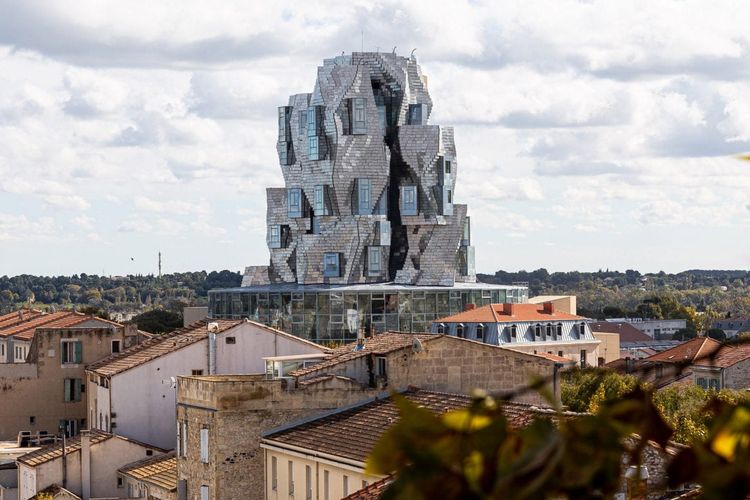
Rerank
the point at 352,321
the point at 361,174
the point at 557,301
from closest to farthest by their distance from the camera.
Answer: the point at 352,321, the point at 361,174, the point at 557,301

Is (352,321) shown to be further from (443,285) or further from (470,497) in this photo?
(470,497)

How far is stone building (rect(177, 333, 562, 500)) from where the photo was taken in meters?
26.3

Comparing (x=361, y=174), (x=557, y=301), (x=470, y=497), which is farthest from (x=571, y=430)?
(x=557, y=301)

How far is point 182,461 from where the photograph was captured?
2814 cm

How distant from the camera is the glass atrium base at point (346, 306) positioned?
7925 centimetres

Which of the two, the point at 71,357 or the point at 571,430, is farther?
the point at 71,357

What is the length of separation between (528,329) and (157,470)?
4851 centimetres

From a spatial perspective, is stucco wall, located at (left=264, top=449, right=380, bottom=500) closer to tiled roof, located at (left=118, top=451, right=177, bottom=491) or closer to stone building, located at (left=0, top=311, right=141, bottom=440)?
tiled roof, located at (left=118, top=451, right=177, bottom=491)

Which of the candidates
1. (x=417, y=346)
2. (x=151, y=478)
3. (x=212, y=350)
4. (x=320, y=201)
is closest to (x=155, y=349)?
(x=212, y=350)

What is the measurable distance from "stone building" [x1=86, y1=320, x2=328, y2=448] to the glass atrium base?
34.1 metres

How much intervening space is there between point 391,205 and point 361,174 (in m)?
3.99

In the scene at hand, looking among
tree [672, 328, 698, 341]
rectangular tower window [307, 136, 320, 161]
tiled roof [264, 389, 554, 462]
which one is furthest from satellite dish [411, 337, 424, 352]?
tree [672, 328, 698, 341]

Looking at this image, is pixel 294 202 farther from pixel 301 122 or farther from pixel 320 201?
pixel 301 122

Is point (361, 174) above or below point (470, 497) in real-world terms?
above
